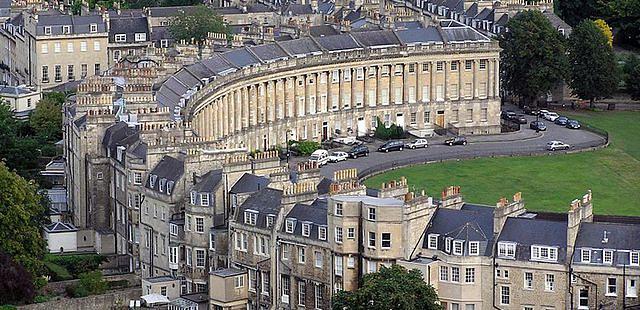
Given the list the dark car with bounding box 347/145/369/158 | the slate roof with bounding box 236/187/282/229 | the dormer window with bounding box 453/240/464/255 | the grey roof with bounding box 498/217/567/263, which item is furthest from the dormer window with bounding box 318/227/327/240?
the dark car with bounding box 347/145/369/158

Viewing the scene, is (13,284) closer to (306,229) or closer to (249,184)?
(249,184)

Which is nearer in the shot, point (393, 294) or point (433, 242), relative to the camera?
point (393, 294)

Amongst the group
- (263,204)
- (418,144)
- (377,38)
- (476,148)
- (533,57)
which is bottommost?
(476,148)

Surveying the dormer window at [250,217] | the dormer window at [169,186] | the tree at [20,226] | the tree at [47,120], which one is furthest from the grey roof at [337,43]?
the dormer window at [250,217]

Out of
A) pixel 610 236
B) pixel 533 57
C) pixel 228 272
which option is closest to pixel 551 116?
pixel 533 57

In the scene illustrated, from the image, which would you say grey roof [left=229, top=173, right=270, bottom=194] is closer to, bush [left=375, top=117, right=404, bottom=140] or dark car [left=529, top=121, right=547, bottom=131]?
bush [left=375, top=117, right=404, bottom=140]
